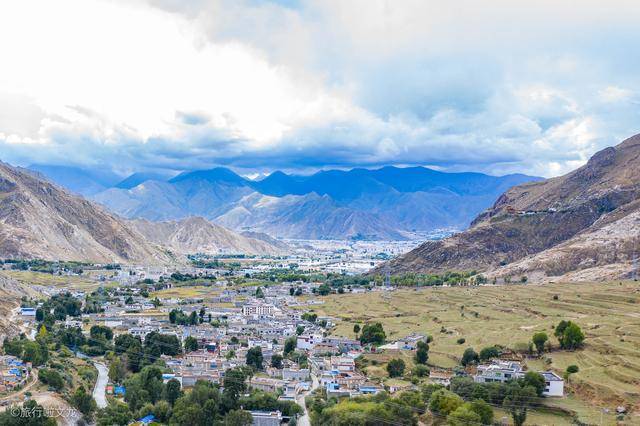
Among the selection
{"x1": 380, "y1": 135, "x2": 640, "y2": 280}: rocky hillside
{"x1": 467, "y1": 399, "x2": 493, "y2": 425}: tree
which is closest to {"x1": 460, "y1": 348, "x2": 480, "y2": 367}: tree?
{"x1": 467, "y1": 399, "x2": 493, "y2": 425}: tree

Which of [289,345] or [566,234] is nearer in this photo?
[289,345]

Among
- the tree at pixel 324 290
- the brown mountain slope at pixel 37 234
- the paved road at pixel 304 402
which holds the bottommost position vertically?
the paved road at pixel 304 402

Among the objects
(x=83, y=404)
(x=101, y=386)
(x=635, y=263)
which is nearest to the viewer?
(x=83, y=404)

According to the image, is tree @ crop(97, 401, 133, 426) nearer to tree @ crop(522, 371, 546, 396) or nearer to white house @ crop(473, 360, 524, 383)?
white house @ crop(473, 360, 524, 383)

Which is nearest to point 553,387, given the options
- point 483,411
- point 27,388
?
point 483,411

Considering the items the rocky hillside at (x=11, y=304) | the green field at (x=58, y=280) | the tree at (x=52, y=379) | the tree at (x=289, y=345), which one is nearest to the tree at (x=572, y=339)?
the tree at (x=289, y=345)

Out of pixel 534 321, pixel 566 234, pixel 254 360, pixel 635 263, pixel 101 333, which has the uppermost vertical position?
pixel 566 234

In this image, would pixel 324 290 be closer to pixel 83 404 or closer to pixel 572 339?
pixel 572 339

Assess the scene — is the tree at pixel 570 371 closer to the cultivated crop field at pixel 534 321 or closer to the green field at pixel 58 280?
the cultivated crop field at pixel 534 321
